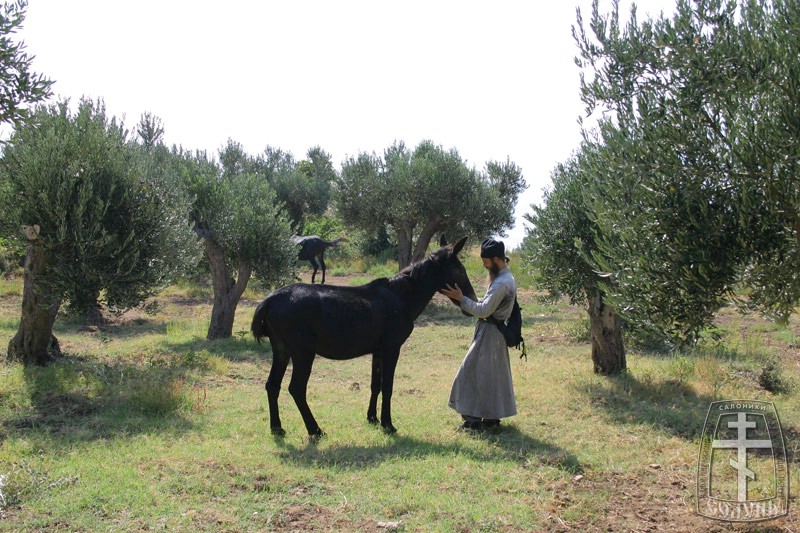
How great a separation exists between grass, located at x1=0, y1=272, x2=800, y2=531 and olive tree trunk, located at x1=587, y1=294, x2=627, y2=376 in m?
0.46

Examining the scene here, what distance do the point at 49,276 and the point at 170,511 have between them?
6.42 m

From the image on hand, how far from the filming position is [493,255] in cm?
767

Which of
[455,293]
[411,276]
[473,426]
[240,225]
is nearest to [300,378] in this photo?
[411,276]

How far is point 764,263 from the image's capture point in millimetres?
5074

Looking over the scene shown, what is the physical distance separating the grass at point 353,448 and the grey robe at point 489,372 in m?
0.38

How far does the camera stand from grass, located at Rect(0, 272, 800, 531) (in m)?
5.43

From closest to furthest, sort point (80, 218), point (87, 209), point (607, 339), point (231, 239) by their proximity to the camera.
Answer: point (80, 218)
point (87, 209)
point (607, 339)
point (231, 239)

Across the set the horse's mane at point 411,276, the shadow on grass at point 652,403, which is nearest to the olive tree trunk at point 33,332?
the horse's mane at point 411,276

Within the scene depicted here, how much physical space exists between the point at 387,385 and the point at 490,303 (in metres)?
1.65

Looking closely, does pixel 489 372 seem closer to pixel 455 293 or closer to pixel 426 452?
pixel 455 293

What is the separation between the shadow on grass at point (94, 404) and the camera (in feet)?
26.1

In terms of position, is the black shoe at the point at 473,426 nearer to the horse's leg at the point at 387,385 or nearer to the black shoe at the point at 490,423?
the black shoe at the point at 490,423

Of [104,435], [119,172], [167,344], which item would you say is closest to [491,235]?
[167,344]

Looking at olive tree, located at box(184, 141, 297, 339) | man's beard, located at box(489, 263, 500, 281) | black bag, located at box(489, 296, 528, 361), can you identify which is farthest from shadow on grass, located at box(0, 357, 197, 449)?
olive tree, located at box(184, 141, 297, 339)
